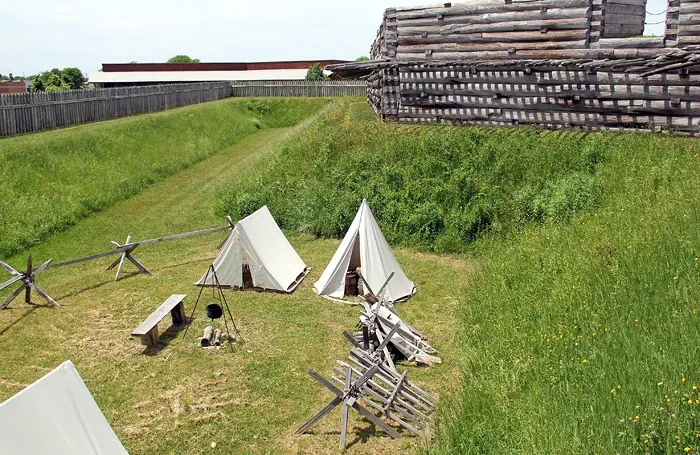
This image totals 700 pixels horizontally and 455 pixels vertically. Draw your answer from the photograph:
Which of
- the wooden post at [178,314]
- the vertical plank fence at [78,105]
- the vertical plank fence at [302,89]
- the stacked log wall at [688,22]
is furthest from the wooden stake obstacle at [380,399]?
the vertical plank fence at [302,89]

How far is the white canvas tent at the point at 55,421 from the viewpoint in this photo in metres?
6.52

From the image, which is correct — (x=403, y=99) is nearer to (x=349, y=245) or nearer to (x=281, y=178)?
(x=281, y=178)

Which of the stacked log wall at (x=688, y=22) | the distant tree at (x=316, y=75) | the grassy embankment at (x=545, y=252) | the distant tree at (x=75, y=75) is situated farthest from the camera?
the distant tree at (x=75, y=75)

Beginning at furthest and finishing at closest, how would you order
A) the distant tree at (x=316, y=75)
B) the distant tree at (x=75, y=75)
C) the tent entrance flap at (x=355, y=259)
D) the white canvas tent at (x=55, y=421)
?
the distant tree at (x=75, y=75) < the distant tree at (x=316, y=75) < the tent entrance flap at (x=355, y=259) < the white canvas tent at (x=55, y=421)

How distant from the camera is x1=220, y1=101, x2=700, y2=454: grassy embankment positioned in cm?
702

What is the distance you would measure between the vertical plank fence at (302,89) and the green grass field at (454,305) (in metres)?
28.2

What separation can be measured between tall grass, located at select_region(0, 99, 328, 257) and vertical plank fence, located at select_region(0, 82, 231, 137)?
879 mm

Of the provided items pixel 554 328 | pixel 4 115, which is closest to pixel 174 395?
pixel 554 328

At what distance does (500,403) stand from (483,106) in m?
15.0

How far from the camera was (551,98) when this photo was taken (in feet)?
64.6

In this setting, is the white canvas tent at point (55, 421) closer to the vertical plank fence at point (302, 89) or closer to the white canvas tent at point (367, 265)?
the white canvas tent at point (367, 265)

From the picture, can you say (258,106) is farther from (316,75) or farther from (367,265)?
(367,265)

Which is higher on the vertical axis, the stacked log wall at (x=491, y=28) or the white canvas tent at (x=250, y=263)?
the stacked log wall at (x=491, y=28)

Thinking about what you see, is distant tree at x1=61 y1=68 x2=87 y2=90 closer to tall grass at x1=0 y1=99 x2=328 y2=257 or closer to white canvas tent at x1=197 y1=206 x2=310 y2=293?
tall grass at x1=0 y1=99 x2=328 y2=257
